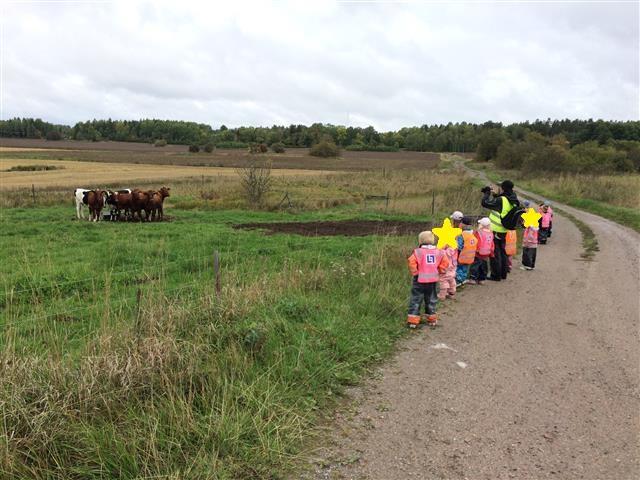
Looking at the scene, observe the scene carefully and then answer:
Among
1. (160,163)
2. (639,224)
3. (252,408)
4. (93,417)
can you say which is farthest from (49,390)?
(160,163)

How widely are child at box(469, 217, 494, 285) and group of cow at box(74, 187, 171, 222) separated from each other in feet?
47.2

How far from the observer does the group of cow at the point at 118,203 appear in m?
19.7

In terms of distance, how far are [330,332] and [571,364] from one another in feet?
9.03

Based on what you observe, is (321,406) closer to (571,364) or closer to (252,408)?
(252,408)

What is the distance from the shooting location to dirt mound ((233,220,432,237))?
15.9m

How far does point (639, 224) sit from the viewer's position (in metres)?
18.3

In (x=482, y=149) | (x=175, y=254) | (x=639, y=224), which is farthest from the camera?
(x=482, y=149)

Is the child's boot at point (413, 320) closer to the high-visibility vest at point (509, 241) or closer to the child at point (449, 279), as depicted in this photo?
the child at point (449, 279)

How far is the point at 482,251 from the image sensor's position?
30.8 feet

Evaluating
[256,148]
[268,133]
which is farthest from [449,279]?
[268,133]

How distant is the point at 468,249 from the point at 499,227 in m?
1.23

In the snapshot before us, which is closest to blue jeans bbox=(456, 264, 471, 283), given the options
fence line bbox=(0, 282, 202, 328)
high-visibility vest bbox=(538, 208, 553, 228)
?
fence line bbox=(0, 282, 202, 328)

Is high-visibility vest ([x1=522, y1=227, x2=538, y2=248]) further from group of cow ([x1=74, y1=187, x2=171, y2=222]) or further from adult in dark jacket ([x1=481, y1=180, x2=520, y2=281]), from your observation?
group of cow ([x1=74, y1=187, x2=171, y2=222])

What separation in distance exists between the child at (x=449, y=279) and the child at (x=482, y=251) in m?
1.16
